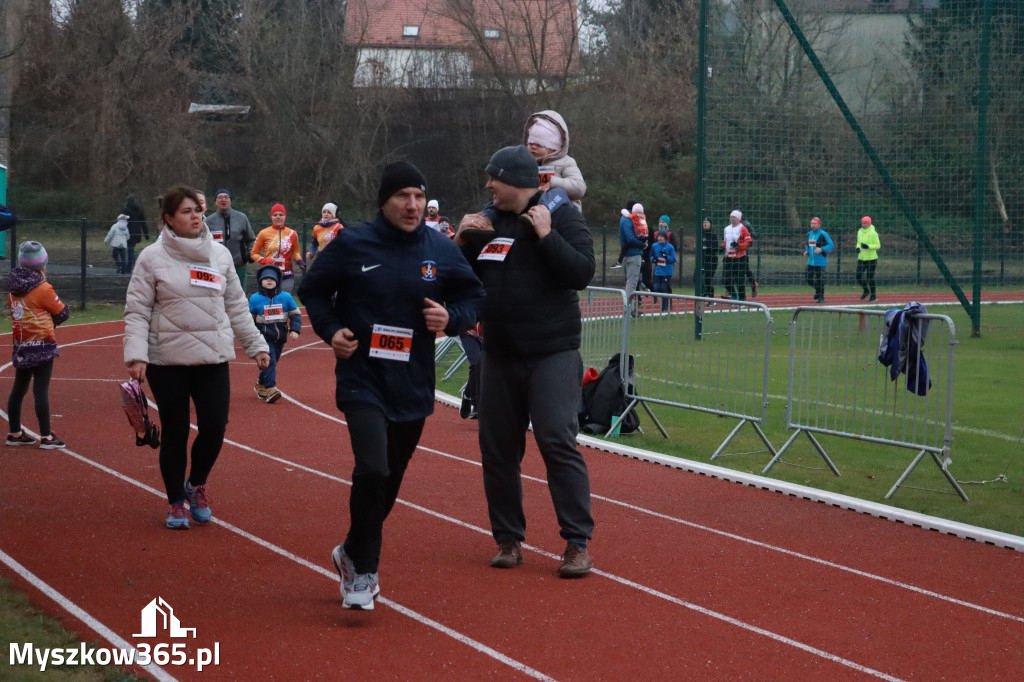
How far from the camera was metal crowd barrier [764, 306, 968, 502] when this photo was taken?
8.57 metres

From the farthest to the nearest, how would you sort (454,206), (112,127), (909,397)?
(454,206) → (112,127) → (909,397)

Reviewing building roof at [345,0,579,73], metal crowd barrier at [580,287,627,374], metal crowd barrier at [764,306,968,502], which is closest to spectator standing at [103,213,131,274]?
building roof at [345,0,579,73]

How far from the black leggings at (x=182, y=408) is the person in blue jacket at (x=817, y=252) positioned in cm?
1383

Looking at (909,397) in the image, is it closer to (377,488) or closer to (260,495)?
(260,495)

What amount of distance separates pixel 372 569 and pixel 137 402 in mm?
2324

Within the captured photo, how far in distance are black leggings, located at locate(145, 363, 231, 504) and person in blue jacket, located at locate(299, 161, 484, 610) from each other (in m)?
1.81

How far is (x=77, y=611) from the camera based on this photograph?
5.54 m

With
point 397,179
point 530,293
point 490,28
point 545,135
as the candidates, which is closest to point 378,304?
point 397,179

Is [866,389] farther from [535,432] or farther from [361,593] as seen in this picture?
[361,593]

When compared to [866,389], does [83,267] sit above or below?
above

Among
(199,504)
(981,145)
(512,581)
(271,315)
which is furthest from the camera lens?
(981,145)

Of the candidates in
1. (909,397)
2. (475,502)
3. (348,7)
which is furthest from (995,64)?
(348,7)

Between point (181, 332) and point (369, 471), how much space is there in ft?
7.12

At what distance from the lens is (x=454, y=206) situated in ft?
148
